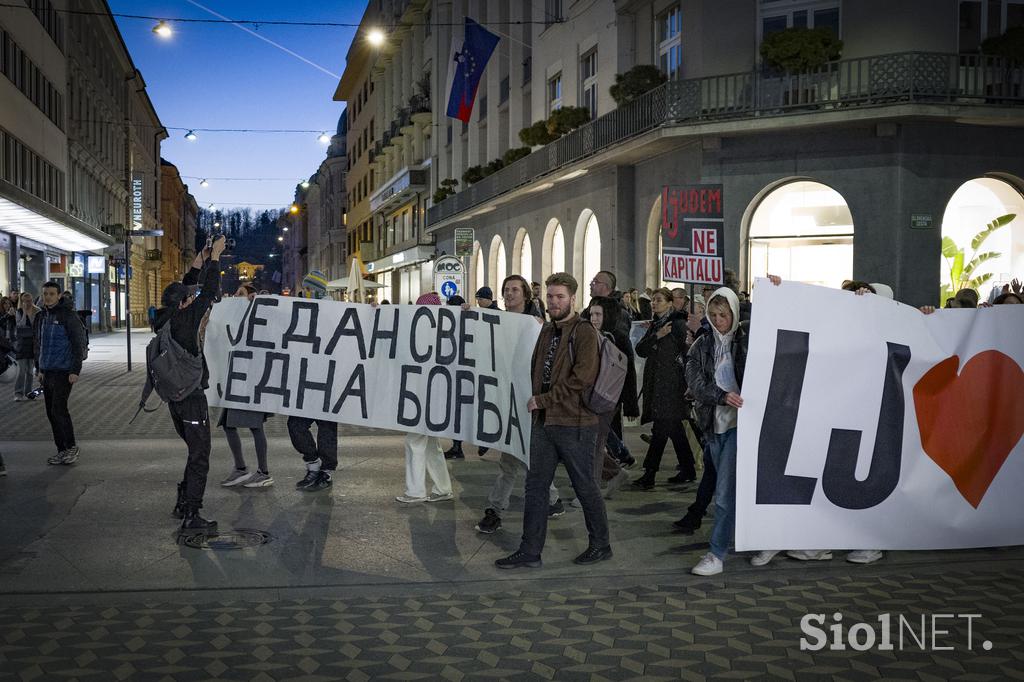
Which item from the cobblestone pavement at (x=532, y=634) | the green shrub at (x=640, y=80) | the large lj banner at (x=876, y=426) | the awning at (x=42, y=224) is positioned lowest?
the cobblestone pavement at (x=532, y=634)

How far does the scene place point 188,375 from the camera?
8.24 meters

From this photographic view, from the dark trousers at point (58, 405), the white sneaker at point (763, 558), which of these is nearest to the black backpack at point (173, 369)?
the dark trousers at point (58, 405)

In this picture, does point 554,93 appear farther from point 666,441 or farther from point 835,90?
point 666,441

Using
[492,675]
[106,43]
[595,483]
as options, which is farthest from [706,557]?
[106,43]

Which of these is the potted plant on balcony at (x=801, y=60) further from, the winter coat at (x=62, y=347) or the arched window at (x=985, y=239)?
the winter coat at (x=62, y=347)

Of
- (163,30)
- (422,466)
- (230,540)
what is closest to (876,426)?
(422,466)

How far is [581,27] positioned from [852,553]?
25.2 meters

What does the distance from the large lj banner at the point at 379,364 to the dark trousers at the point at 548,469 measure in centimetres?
129

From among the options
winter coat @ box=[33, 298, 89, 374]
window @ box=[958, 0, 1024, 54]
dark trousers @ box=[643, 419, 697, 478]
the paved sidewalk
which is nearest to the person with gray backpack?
the paved sidewalk

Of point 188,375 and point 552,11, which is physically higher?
point 552,11

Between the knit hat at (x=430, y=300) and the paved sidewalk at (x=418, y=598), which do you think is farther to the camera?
the knit hat at (x=430, y=300)

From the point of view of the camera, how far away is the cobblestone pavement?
519 cm

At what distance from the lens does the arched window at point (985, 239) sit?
21594 mm

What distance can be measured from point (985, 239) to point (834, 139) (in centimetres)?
385
